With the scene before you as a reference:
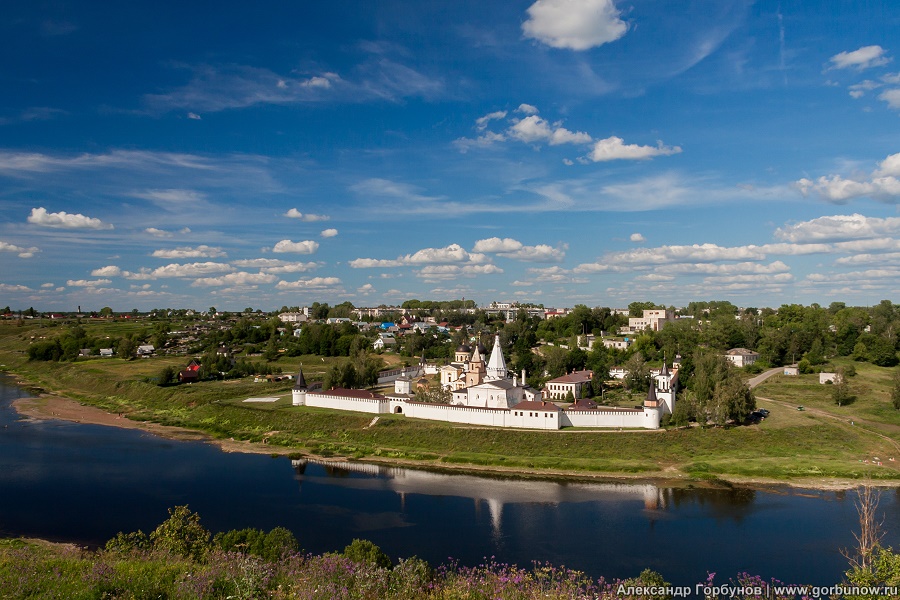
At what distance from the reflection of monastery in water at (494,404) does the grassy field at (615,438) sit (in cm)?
144

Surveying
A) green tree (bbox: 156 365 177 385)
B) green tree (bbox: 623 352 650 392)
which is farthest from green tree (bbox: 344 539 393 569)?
green tree (bbox: 156 365 177 385)

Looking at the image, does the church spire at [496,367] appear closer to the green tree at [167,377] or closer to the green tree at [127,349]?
the green tree at [167,377]

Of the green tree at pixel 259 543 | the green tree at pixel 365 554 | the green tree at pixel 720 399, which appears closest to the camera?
the green tree at pixel 365 554

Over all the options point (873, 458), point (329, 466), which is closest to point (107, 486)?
point (329, 466)

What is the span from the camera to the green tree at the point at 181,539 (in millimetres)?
15688

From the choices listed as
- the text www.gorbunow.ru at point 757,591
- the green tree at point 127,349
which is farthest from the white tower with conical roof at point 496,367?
the green tree at point 127,349

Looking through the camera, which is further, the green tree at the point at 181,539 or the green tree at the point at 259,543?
the green tree at the point at 259,543

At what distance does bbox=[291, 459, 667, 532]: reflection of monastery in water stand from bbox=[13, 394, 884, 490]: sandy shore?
42.1 inches

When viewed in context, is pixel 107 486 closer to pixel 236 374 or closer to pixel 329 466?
pixel 329 466

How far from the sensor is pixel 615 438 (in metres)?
36.1

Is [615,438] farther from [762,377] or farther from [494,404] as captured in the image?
[762,377]

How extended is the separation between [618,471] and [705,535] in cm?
886

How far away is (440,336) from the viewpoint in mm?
88500

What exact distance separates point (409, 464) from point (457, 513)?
932 centimetres
